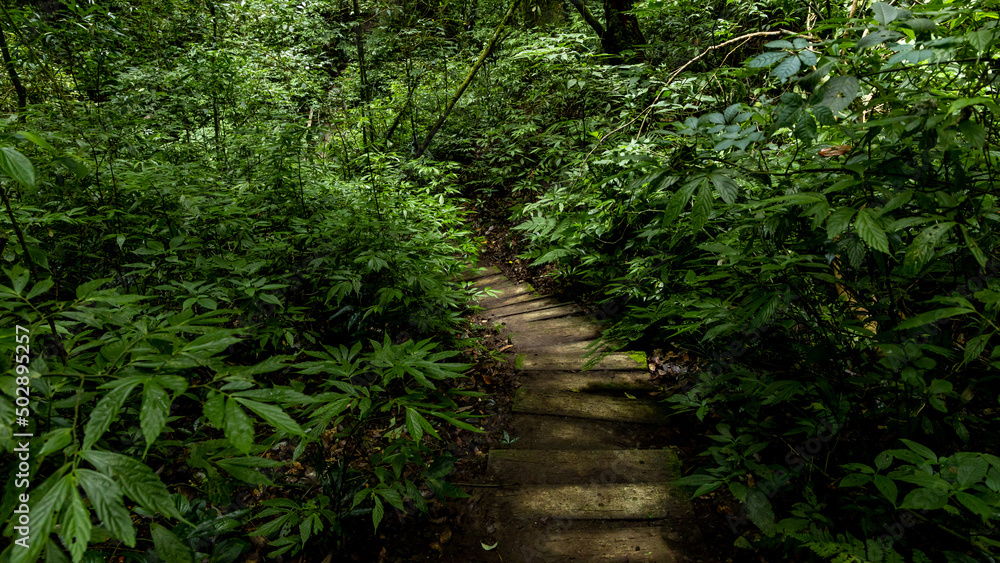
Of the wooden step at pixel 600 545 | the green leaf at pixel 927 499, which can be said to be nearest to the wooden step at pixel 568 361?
the wooden step at pixel 600 545

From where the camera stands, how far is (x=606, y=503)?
9.13 feet

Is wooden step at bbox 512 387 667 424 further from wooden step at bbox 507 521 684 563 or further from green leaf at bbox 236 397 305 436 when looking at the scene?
green leaf at bbox 236 397 305 436

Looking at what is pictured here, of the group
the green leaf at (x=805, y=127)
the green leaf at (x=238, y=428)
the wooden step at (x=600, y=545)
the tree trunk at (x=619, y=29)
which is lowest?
the wooden step at (x=600, y=545)

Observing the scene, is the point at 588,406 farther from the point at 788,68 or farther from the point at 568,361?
the point at 788,68

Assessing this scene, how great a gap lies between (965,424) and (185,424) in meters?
4.28

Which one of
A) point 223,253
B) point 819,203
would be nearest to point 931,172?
point 819,203

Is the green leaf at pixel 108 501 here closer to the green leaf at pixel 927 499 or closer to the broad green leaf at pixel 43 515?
the broad green leaf at pixel 43 515

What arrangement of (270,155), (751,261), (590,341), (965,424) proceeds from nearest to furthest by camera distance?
1. (965,424)
2. (751,261)
3. (270,155)
4. (590,341)

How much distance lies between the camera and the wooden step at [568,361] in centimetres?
424

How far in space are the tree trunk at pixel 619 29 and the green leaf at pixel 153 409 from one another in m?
6.87

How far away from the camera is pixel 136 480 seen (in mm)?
954

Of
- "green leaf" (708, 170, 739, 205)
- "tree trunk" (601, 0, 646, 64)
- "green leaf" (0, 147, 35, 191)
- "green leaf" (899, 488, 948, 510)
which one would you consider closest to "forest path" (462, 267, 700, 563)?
"green leaf" (899, 488, 948, 510)

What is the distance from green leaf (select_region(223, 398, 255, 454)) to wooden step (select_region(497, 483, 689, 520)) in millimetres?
2195

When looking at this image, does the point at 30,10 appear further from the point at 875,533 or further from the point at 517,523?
the point at 875,533
